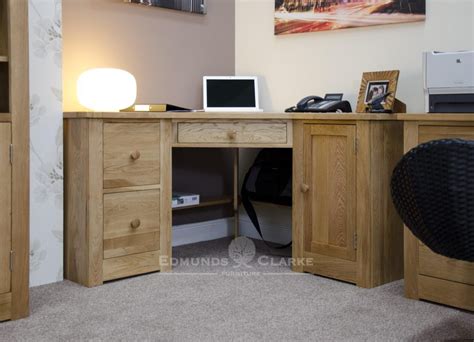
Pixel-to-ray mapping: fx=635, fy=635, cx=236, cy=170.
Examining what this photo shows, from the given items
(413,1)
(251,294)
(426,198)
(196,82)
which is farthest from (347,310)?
(196,82)

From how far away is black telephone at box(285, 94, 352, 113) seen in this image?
→ 124 inches

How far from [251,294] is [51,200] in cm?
102

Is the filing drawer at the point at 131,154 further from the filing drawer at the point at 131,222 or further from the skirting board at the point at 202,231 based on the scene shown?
the skirting board at the point at 202,231

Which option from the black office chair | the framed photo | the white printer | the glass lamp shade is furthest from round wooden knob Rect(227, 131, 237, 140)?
the black office chair

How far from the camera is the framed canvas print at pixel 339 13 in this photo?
3.18 metres

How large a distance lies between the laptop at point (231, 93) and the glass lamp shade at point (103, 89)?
2.02ft

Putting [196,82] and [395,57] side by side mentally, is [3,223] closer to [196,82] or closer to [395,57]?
[196,82]

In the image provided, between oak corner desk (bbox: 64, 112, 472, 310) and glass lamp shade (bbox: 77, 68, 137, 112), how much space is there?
0.18 meters

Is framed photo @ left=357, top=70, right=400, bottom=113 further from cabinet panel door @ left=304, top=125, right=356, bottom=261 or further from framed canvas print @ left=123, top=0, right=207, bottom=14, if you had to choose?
framed canvas print @ left=123, top=0, right=207, bottom=14

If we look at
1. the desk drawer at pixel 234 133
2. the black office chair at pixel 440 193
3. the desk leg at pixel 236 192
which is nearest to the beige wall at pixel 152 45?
the desk leg at pixel 236 192

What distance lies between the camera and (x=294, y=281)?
300 centimetres

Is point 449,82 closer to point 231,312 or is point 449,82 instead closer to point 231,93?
point 231,312

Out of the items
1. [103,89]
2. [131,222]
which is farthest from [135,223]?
[103,89]

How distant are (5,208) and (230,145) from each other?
3.81 ft
